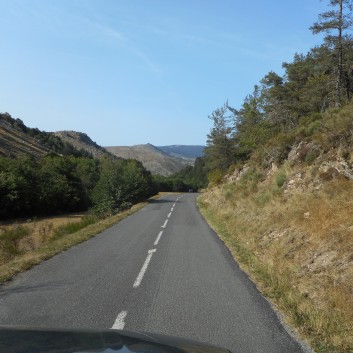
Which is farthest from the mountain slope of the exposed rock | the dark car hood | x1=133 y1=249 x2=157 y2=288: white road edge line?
the dark car hood

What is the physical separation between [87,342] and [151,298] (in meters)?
4.33

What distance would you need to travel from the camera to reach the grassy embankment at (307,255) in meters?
5.96

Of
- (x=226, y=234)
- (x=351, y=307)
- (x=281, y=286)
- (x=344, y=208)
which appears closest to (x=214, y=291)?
(x=281, y=286)

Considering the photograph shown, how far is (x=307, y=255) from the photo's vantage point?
9266 mm

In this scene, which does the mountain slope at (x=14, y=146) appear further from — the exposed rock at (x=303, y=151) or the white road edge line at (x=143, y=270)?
the white road edge line at (x=143, y=270)

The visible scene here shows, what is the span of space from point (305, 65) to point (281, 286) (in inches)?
1610

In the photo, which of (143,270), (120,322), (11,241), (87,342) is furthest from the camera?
(11,241)

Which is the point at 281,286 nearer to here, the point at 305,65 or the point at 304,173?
the point at 304,173

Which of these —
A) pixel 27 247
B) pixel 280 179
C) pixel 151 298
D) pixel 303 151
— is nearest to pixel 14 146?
pixel 27 247

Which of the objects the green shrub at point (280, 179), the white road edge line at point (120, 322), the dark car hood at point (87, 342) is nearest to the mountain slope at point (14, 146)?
the green shrub at point (280, 179)

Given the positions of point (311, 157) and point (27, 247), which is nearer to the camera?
point (27, 247)

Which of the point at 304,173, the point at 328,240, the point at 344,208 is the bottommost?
the point at 328,240

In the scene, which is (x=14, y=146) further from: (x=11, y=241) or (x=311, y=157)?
(x=311, y=157)

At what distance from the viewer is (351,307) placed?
619cm
